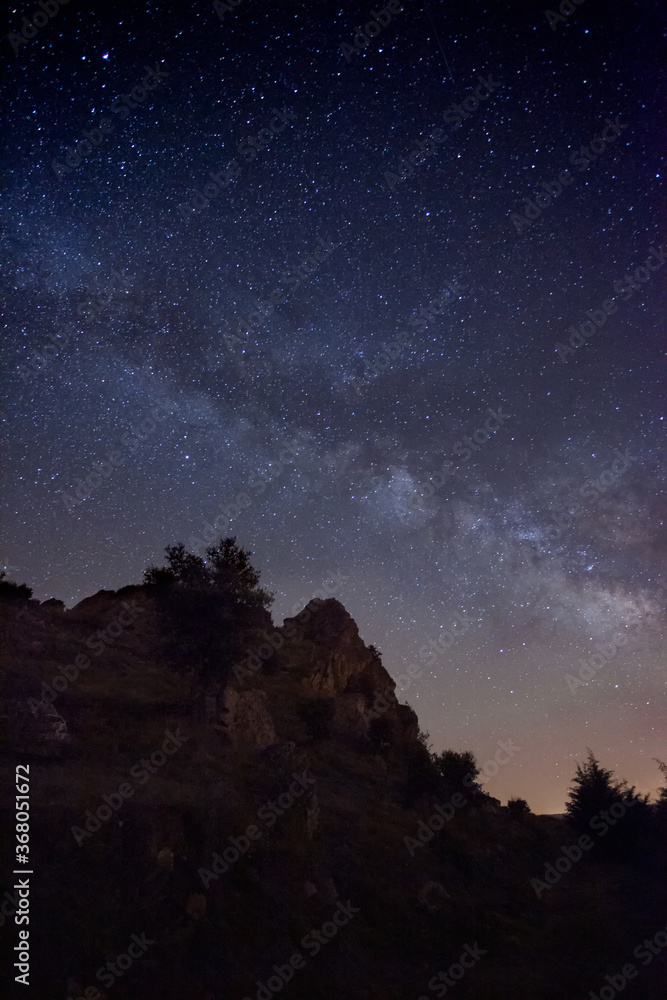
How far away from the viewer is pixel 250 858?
15281 mm

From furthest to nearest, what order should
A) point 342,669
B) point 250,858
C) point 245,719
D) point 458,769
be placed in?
point 342,669, point 458,769, point 245,719, point 250,858

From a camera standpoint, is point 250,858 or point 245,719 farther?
point 245,719

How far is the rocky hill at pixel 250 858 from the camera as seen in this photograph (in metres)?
11.6

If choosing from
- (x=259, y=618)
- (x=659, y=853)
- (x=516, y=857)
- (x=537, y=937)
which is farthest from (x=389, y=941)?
(x=659, y=853)

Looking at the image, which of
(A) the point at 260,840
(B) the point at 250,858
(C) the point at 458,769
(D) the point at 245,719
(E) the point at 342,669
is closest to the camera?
(B) the point at 250,858

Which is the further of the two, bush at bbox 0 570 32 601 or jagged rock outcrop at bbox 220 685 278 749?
bush at bbox 0 570 32 601

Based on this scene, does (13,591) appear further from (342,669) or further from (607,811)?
(607,811)

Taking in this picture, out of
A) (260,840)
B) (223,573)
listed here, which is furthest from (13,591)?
(260,840)

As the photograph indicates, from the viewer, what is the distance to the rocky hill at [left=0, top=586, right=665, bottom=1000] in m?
11.6

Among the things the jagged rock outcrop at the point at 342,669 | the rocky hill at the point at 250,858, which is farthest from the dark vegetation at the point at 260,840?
the jagged rock outcrop at the point at 342,669

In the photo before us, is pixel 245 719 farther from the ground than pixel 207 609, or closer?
closer

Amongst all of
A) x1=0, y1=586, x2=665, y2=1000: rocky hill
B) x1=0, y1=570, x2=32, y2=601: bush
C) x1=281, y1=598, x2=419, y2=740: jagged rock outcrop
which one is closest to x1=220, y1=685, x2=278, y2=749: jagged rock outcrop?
x1=0, y1=586, x2=665, y2=1000: rocky hill

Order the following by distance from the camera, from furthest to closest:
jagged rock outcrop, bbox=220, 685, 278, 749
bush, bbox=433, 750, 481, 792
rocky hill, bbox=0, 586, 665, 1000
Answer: bush, bbox=433, 750, 481, 792
jagged rock outcrop, bbox=220, 685, 278, 749
rocky hill, bbox=0, 586, 665, 1000

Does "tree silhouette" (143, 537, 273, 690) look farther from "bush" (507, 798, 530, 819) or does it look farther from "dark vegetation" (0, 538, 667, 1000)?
"bush" (507, 798, 530, 819)
